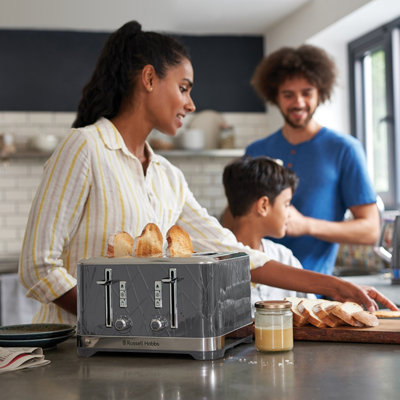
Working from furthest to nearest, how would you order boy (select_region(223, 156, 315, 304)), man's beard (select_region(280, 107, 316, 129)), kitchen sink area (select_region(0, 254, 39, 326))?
kitchen sink area (select_region(0, 254, 39, 326))
man's beard (select_region(280, 107, 316, 129))
boy (select_region(223, 156, 315, 304))

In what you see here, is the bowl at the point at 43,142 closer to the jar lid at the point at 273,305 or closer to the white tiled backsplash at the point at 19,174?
the white tiled backsplash at the point at 19,174

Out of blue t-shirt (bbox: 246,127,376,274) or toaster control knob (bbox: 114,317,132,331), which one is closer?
toaster control knob (bbox: 114,317,132,331)

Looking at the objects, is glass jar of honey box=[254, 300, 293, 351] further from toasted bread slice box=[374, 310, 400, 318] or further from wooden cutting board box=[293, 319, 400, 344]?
toasted bread slice box=[374, 310, 400, 318]

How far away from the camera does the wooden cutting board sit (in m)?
1.66

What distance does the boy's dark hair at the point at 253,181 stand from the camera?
3.18 metres

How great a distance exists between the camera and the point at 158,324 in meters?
1.51

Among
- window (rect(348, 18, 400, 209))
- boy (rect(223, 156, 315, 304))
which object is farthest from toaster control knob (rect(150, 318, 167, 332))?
window (rect(348, 18, 400, 209))

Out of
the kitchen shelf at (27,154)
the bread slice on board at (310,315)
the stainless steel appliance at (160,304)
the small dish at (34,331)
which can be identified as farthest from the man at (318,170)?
the kitchen shelf at (27,154)

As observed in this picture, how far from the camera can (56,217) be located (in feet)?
6.15

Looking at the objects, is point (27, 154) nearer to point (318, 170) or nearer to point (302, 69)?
point (302, 69)

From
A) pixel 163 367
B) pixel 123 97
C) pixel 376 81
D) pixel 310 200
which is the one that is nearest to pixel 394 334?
pixel 163 367

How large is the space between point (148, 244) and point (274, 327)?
0.35 metres

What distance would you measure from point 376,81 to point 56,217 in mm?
4543

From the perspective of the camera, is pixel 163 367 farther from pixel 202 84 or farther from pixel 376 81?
pixel 202 84
